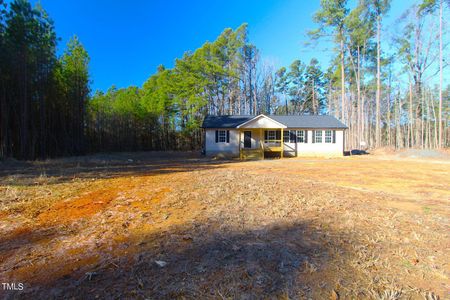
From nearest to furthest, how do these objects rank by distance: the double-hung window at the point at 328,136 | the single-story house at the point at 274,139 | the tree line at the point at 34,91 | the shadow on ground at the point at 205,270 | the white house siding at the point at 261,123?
the shadow on ground at the point at 205,270, the tree line at the point at 34,91, the white house siding at the point at 261,123, the single-story house at the point at 274,139, the double-hung window at the point at 328,136

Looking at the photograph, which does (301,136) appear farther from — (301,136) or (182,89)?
(182,89)

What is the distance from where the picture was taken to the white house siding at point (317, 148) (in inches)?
679

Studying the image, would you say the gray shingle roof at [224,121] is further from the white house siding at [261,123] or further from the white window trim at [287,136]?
the white window trim at [287,136]

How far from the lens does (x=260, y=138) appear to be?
17.4m

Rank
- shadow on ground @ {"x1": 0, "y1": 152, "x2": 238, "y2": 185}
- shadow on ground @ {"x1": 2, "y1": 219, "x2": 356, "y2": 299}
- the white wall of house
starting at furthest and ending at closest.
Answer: the white wall of house → shadow on ground @ {"x1": 0, "y1": 152, "x2": 238, "y2": 185} → shadow on ground @ {"x1": 2, "y1": 219, "x2": 356, "y2": 299}

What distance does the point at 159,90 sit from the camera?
26156 mm

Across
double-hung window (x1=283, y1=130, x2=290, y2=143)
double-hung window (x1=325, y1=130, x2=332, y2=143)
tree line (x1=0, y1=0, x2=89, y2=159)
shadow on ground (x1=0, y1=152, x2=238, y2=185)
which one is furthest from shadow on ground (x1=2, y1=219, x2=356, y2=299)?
double-hung window (x1=325, y1=130, x2=332, y2=143)

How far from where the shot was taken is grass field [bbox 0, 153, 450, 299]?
5.80ft

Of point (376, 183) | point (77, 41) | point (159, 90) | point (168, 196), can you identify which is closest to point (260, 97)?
point (159, 90)

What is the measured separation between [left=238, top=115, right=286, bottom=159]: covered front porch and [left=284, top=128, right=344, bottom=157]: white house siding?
1023 millimetres

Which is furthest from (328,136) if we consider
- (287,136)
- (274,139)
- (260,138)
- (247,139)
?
(247,139)

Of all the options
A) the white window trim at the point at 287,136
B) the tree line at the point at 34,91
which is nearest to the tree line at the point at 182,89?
the tree line at the point at 34,91

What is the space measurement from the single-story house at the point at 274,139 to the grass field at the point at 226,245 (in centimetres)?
1255

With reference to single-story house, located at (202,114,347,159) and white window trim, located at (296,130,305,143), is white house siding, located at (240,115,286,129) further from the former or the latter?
white window trim, located at (296,130,305,143)
